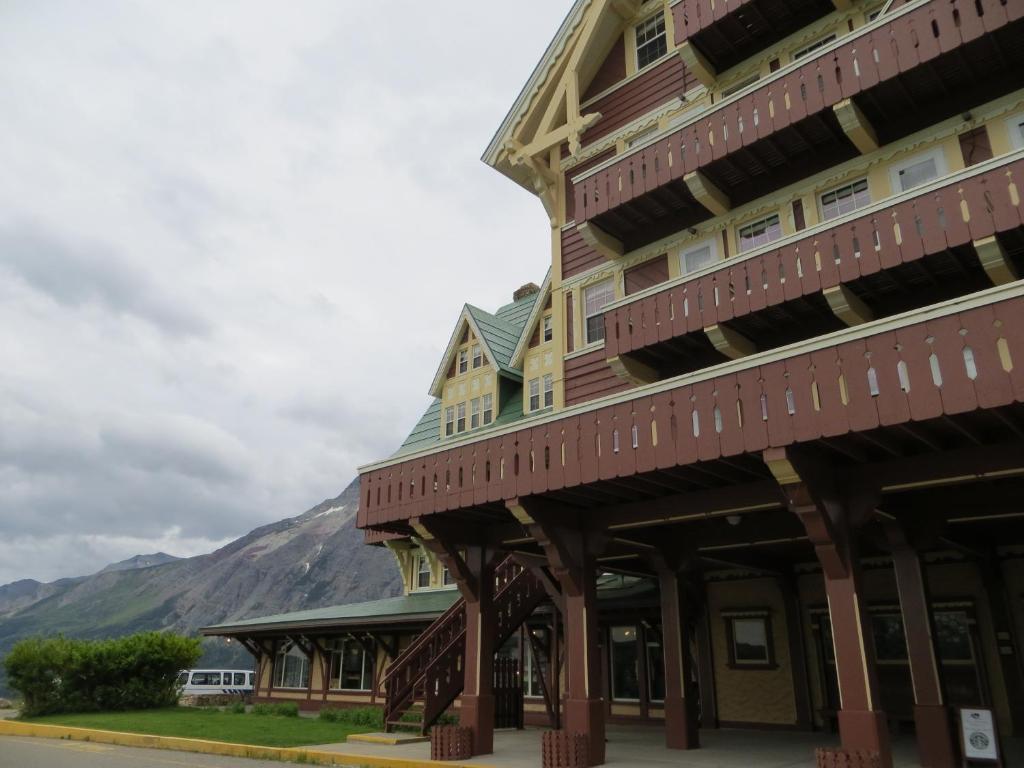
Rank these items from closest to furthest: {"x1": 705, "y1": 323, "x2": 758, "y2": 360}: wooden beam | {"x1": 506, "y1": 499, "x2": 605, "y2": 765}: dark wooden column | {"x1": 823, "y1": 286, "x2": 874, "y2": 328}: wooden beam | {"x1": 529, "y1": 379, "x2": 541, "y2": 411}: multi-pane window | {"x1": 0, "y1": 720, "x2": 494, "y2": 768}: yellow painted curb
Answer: {"x1": 506, "y1": 499, "x2": 605, "y2": 765}: dark wooden column
{"x1": 823, "y1": 286, "x2": 874, "y2": 328}: wooden beam
{"x1": 0, "y1": 720, "x2": 494, "y2": 768}: yellow painted curb
{"x1": 705, "y1": 323, "x2": 758, "y2": 360}: wooden beam
{"x1": 529, "y1": 379, "x2": 541, "y2": 411}: multi-pane window

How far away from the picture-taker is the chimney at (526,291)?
3244 cm

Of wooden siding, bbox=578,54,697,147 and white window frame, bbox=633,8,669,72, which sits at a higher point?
white window frame, bbox=633,8,669,72

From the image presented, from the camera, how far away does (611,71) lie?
20969mm

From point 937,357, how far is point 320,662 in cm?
2664

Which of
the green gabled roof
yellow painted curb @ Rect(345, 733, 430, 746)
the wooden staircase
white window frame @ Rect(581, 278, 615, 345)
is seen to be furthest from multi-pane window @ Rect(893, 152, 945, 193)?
the green gabled roof

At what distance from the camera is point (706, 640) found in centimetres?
2012

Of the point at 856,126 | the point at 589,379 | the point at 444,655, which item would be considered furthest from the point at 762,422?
the point at 444,655

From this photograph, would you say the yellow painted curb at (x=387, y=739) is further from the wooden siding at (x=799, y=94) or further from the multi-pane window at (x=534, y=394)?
the wooden siding at (x=799, y=94)

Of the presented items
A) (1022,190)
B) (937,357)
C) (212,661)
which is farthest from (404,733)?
(212,661)

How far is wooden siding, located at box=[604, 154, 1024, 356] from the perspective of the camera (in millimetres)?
11883

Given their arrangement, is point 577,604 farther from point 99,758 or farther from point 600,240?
point 99,758

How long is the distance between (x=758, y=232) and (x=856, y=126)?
296 centimetres

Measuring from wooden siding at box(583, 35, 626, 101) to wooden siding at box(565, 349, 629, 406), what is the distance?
7600mm

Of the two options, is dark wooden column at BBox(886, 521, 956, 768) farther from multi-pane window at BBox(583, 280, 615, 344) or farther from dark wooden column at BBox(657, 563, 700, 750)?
multi-pane window at BBox(583, 280, 615, 344)
